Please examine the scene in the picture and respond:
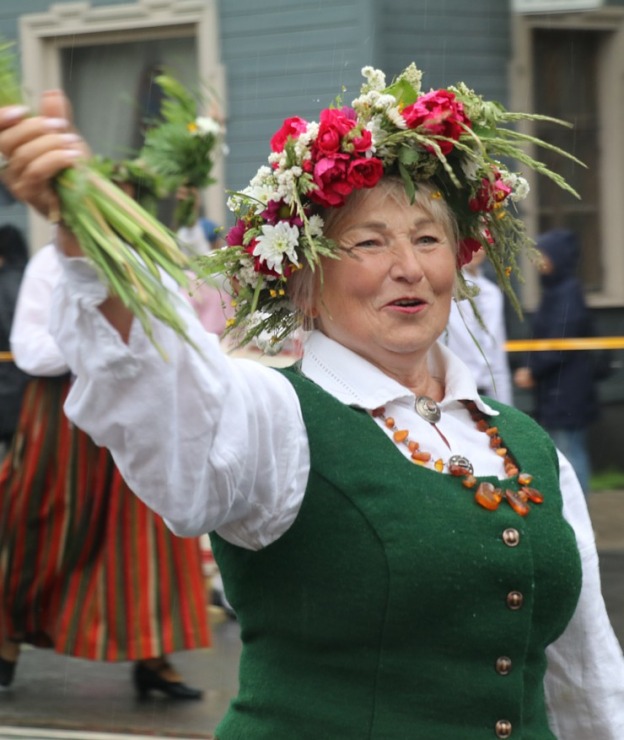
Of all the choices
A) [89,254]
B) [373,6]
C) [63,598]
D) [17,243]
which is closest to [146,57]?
[373,6]

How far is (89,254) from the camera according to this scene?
6.54 ft

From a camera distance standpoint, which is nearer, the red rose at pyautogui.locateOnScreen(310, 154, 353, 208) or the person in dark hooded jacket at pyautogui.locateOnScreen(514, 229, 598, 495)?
the red rose at pyautogui.locateOnScreen(310, 154, 353, 208)

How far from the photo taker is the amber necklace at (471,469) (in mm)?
2502

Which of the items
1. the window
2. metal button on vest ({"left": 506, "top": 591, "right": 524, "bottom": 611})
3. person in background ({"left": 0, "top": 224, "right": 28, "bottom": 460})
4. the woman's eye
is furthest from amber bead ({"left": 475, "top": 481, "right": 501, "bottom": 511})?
the window

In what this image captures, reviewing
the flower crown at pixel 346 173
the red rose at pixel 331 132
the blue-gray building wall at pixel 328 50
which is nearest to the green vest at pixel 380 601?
the flower crown at pixel 346 173

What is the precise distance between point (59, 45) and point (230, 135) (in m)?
1.20

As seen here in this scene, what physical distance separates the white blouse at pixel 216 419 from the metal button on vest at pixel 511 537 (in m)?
0.14

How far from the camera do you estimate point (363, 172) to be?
257 centimetres

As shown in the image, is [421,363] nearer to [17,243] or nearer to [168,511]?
[168,511]

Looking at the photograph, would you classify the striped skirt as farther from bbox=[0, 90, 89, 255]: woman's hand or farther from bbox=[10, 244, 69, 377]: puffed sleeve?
bbox=[0, 90, 89, 255]: woman's hand

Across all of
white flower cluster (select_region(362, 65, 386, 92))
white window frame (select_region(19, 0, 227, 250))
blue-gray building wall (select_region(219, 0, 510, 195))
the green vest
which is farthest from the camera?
white window frame (select_region(19, 0, 227, 250))

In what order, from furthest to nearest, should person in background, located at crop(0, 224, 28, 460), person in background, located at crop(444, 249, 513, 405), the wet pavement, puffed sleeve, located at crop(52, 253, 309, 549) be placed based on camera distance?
person in background, located at crop(0, 224, 28, 460) → person in background, located at crop(444, 249, 513, 405) → the wet pavement → puffed sleeve, located at crop(52, 253, 309, 549)

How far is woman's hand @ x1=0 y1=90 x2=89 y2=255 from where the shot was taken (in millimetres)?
1945

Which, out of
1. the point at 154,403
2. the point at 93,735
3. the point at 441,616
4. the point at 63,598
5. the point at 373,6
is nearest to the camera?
the point at 154,403
